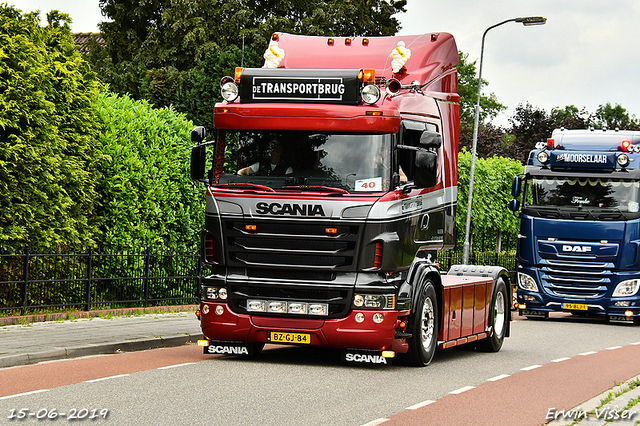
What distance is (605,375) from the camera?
12.6m

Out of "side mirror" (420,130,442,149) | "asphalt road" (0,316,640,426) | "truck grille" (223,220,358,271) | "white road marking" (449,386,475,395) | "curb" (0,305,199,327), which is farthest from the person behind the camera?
"curb" (0,305,199,327)

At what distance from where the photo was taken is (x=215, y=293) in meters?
11.6

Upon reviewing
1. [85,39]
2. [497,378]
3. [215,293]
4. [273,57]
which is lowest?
[497,378]

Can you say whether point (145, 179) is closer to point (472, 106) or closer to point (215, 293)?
point (215, 293)

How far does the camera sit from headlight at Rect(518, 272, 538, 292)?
72.4 feet

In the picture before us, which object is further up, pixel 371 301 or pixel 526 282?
pixel 371 301

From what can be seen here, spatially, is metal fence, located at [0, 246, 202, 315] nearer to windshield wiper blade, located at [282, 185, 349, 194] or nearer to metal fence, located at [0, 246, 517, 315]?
metal fence, located at [0, 246, 517, 315]

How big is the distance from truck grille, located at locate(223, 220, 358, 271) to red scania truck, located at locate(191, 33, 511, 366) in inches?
0.5

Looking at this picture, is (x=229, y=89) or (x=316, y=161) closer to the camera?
(x=316, y=161)

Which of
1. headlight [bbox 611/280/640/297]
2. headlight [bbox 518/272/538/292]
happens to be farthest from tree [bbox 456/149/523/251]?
headlight [bbox 611/280/640/297]

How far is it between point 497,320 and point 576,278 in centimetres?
667

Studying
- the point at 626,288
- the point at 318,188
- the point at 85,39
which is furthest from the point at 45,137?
A: the point at 85,39

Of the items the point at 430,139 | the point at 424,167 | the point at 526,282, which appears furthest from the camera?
A: the point at 526,282

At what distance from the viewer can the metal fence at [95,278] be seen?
15.5m
